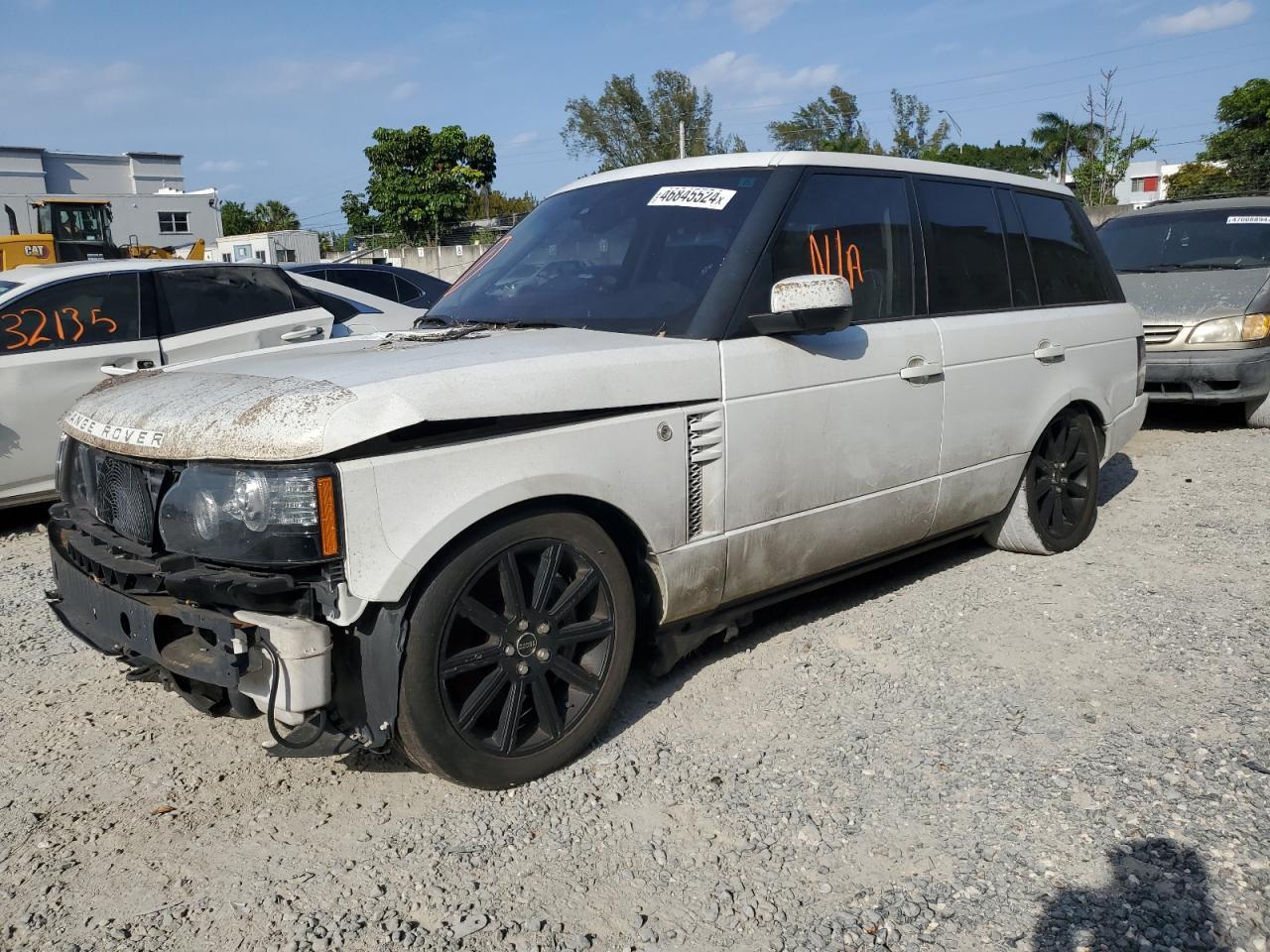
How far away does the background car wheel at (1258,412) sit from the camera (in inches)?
340

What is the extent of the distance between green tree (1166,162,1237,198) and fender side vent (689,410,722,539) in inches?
1388

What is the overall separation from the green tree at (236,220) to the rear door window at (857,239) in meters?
89.4

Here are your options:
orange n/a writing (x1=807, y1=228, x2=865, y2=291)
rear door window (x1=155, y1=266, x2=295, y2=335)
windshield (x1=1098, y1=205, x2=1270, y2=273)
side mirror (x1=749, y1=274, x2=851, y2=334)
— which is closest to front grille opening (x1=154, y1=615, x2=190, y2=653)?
side mirror (x1=749, y1=274, x2=851, y2=334)

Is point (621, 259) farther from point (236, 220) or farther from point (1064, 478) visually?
point (236, 220)

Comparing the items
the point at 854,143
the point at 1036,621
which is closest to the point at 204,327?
the point at 1036,621

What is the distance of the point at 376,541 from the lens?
2699 mm

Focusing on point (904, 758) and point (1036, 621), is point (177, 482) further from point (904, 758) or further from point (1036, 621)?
point (1036, 621)

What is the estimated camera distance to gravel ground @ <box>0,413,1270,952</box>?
2.54 metres

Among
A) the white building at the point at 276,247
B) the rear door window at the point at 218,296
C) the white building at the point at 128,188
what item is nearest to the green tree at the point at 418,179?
the white building at the point at 276,247

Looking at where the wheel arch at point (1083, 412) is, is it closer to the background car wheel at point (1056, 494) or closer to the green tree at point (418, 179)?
the background car wheel at point (1056, 494)

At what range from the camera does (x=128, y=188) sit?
69062mm

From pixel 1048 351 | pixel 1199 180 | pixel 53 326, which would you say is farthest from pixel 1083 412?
pixel 1199 180

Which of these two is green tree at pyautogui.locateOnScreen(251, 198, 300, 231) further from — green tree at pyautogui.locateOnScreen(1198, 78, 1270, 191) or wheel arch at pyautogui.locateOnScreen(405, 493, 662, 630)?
wheel arch at pyautogui.locateOnScreen(405, 493, 662, 630)

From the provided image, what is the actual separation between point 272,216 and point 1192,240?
88.0m
